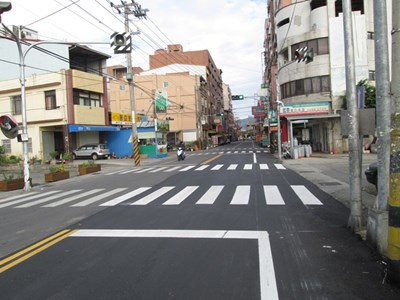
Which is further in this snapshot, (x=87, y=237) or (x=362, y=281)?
(x=87, y=237)

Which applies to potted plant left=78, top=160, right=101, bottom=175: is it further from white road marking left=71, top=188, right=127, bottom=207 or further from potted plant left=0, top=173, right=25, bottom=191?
white road marking left=71, top=188, right=127, bottom=207

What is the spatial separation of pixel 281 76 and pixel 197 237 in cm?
3321

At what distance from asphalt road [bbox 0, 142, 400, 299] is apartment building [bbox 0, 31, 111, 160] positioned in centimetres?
2523

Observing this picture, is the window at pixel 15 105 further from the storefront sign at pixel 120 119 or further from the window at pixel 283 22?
the window at pixel 283 22

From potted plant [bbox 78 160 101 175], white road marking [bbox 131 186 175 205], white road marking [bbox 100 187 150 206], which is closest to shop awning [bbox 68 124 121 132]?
potted plant [bbox 78 160 101 175]

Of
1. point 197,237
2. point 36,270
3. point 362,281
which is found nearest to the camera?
point 362,281

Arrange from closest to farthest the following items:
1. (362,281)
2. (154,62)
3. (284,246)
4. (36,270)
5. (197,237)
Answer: (362,281) → (36,270) → (284,246) → (197,237) → (154,62)

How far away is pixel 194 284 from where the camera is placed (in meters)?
4.48

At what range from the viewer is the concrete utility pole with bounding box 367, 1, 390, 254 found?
17.7 feet

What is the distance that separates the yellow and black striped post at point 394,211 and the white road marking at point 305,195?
5.27m

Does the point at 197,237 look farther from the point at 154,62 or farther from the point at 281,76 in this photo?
the point at 154,62

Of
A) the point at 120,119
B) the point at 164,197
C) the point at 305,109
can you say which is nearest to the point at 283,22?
the point at 305,109

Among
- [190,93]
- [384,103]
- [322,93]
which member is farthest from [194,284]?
[190,93]

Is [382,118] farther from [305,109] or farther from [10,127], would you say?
[305,109]
